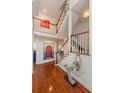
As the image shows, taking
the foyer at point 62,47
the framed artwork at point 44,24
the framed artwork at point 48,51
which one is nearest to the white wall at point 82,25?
Answer: the foyer at point 62,47

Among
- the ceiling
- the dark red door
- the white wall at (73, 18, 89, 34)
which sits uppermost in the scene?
the ceiling

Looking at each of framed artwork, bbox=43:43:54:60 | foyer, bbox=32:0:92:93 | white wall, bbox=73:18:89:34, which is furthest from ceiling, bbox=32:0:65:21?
framed artwork, bbox=43:43:54:60

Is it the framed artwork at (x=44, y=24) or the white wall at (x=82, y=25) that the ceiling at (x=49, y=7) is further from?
the white wall at (x=82, y=25)

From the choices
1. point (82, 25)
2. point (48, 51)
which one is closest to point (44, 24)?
point (48, 51)

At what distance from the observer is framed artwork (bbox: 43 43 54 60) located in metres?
6.45

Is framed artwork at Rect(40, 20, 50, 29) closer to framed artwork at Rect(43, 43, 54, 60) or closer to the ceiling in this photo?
the ceiling

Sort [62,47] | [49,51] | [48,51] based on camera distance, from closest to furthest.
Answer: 1. [62,47]
2. [48,51]
3. [49,51]

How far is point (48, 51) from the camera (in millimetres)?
6812

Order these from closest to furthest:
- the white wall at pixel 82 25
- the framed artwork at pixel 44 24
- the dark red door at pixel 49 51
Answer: the white wall at pixel 82 25, the framed artwork at pixel 44 24, the dark red door at pixel 49 51

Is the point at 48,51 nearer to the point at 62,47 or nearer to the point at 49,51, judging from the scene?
the point at 49,51

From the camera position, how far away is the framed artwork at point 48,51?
254 inches
